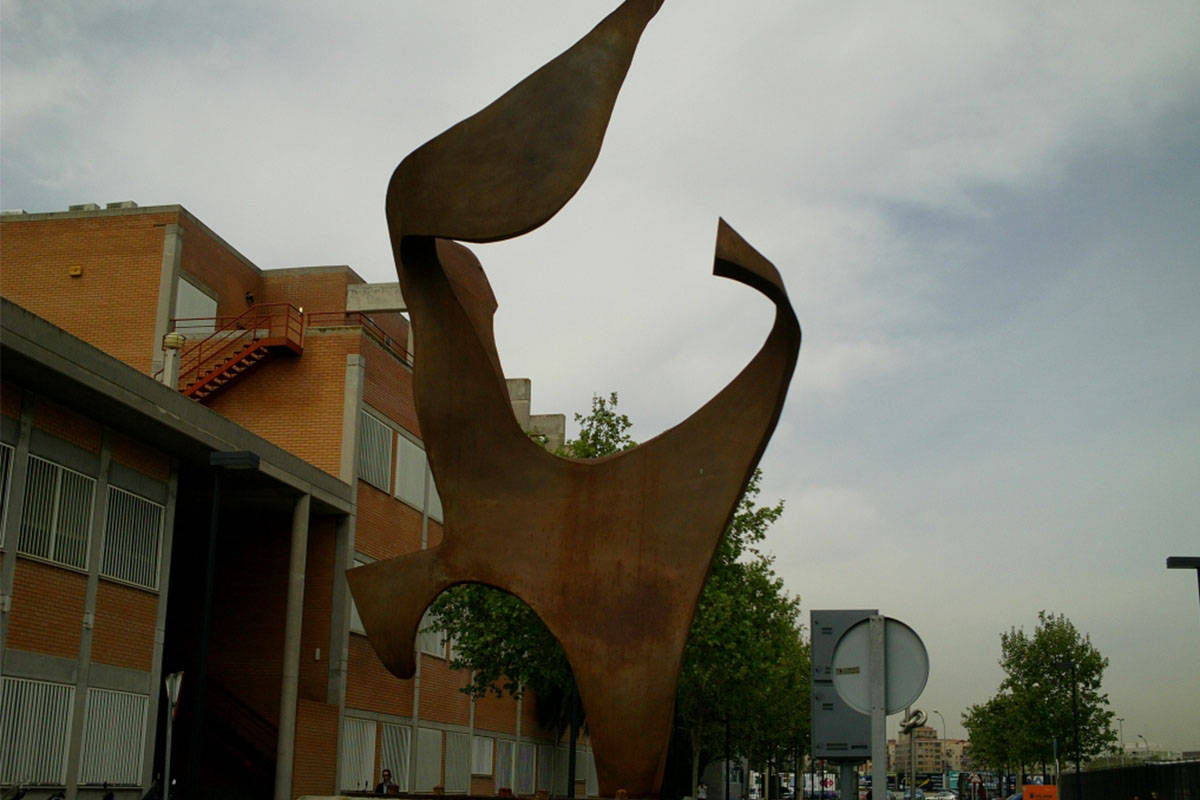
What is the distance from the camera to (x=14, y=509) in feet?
62.6

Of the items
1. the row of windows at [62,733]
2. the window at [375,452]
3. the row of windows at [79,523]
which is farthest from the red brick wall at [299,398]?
the row of windows at [62,733]

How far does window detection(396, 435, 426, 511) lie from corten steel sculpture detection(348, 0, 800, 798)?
67.5 feet

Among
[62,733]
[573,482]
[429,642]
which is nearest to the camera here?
[573,482]

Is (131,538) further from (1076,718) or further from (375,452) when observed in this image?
(1076,718)

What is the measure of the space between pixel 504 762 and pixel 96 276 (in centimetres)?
1960

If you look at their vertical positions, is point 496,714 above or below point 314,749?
above

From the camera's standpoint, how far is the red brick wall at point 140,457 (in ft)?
73.4

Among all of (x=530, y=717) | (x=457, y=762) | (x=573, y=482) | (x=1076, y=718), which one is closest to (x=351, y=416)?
(x=457, y=762)

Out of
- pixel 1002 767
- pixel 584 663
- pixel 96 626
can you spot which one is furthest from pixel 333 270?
pixel 1002 767

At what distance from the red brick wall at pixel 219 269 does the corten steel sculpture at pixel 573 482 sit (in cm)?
2053

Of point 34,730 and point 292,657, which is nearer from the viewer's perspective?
point 34,730

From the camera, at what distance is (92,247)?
30.7 m

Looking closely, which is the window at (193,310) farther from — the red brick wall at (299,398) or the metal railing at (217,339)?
the red brick wall at (299,398)

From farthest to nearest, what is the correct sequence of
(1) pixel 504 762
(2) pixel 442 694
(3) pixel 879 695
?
1. (1) pixel 504 762
2. (2) pixel 442 694
3. (3) pixel 879 695
